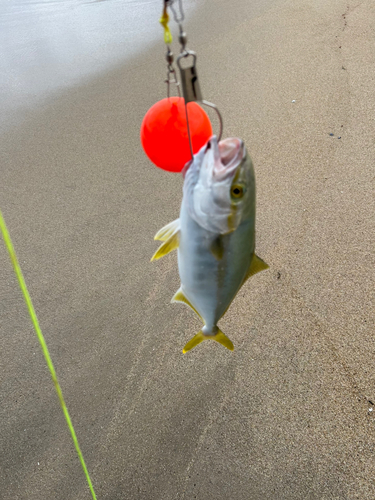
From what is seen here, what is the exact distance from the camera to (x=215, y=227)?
1.22 m

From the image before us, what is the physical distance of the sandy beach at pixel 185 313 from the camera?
248 cm

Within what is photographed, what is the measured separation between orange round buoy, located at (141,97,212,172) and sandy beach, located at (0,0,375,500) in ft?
6.10

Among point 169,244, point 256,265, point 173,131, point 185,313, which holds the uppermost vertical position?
point 173,131

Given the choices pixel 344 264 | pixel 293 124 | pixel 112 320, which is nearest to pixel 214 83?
pixel 293 124

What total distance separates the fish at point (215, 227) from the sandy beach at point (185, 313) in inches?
55.8

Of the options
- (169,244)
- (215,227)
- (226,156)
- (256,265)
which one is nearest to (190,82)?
(226,156)

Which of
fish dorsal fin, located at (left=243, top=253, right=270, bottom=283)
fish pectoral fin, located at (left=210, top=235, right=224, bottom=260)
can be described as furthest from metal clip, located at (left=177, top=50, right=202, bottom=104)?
fish dorsal fin, located at (left=243, top=253, right=270, bottom=283)

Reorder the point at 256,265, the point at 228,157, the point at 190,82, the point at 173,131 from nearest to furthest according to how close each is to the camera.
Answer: the point at 190,82, the point at 228,157, the point at 173,131, the point at 256,265

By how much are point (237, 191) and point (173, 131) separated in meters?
0.29

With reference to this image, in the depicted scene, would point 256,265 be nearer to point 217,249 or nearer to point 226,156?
point 217,249

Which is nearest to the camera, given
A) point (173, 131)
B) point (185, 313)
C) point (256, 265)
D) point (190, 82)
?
point (190, 82)

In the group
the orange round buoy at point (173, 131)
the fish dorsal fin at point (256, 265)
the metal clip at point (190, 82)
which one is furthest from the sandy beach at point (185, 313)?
the metal clip at point (190, 82)

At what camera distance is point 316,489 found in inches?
93.5

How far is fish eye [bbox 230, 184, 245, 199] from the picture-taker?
115 cm
